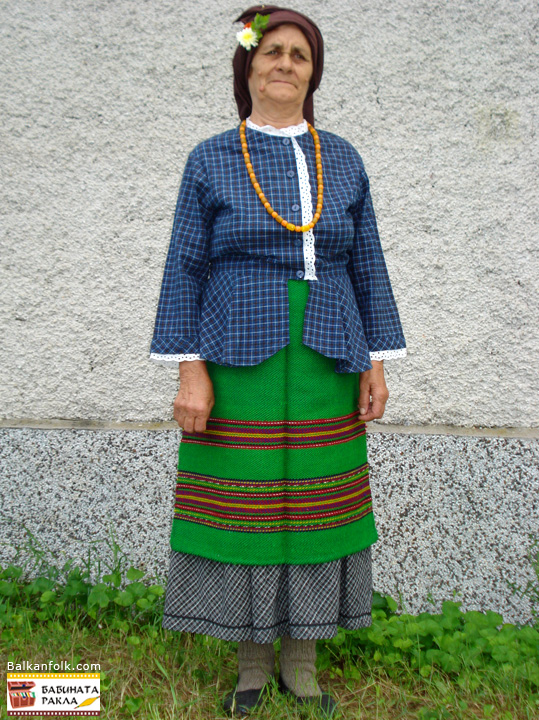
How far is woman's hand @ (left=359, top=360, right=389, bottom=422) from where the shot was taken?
186 centimetres

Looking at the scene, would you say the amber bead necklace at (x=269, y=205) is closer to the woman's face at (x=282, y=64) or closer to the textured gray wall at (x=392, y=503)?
the woman's face at (x=282, y=64)

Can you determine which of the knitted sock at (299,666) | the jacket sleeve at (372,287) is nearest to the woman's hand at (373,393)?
the jacket sleeve at (372,287)

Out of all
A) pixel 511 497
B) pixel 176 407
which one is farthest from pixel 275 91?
pixel 511 497

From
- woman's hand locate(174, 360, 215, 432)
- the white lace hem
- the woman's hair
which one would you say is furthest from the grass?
the woman's hair

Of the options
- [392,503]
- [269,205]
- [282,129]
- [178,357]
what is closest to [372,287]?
[269,205]

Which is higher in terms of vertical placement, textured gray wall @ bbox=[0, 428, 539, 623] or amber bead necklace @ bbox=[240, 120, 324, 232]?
amber bead necklace @ bbox=[240, 120, 324, 232]

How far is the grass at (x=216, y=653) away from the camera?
1.94 meters

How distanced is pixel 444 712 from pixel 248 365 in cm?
128

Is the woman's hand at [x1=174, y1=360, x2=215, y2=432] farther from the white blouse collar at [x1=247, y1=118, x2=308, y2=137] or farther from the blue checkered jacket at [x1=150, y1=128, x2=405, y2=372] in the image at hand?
the white blouse collar at [x1=247, y1=118, x2=308, y2=137]

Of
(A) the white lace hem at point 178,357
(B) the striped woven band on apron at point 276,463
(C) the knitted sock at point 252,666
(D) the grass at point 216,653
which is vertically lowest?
(D) the grass at point 216,653

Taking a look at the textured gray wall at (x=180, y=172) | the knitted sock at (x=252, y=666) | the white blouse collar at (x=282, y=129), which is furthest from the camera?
the textured gray wall at (x=180, y=172)

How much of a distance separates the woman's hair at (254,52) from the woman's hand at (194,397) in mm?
845

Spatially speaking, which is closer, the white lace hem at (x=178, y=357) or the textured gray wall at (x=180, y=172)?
the white lace hem at (x=178, y=357)

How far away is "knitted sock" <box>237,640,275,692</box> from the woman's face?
1.66 meters
